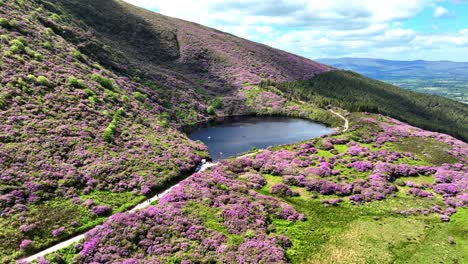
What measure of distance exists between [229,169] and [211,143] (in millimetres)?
21543

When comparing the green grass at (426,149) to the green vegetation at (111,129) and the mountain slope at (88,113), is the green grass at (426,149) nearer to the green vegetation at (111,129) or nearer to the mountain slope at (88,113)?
the mountain slope at (88,113)

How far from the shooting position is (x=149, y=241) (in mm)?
38219

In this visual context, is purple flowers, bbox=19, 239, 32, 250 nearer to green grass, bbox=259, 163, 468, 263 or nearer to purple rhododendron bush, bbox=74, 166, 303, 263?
purple rhododendron bush, bbox=74, 166, 303, 263

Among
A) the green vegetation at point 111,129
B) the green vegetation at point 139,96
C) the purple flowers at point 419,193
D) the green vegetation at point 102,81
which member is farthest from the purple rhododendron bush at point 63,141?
the purple flowers at point 419,193

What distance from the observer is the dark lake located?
8050 cm

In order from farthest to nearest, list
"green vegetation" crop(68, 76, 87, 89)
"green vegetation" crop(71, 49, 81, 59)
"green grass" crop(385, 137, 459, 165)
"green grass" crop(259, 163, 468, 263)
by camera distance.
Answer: "green vegetation" crop(71, 49, 81, 59) → "green vegetation" crop(68, 76, 87, 89) → "green grass" crop(385, 137, 459, 165) → "green grass" crop(259, 163, 468, 263)

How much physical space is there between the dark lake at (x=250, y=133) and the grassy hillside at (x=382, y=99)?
102 feet

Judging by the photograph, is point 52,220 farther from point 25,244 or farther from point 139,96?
point 139,96

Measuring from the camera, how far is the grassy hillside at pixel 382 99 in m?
139

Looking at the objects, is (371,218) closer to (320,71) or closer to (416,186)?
(416,186)

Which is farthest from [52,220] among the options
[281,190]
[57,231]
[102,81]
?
[102,81]

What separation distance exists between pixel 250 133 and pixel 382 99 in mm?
114112

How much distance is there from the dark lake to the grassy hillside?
31.2 meters

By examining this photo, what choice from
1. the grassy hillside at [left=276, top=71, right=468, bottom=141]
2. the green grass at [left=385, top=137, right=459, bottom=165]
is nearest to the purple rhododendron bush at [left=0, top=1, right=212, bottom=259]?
the green grass at [left=385, top=137, right=459, bottom=165]
